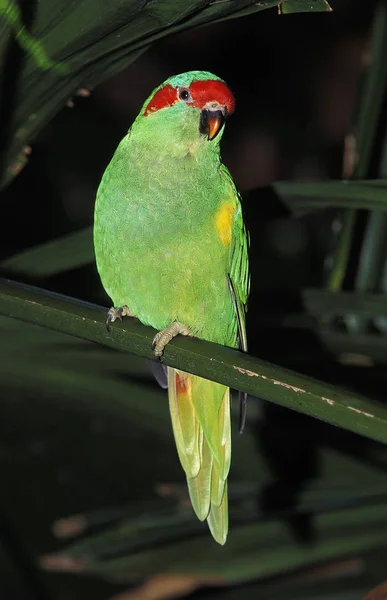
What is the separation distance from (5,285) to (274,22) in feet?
9.10

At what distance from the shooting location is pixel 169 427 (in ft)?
5.51

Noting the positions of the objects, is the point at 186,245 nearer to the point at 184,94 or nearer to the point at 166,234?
the point at 166,234

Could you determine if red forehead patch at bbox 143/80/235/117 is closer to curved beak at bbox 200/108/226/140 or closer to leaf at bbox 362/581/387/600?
curved beak at bbox 200/108/226/140

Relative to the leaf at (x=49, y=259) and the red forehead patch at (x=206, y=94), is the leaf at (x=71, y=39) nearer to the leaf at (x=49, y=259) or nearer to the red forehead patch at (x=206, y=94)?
the leaf at (x=49, y=259)

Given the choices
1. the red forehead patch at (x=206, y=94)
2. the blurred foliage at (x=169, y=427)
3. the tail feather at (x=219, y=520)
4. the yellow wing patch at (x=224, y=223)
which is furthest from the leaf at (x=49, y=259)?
the tail feather at (x=219, y=520)

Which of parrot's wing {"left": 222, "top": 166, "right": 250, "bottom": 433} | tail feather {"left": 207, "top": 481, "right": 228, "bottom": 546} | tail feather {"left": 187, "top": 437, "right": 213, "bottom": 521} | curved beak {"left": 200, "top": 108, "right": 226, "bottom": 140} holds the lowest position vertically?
tail feather {"left": 207, "top": 481, "right": 228, "bottom": 546}

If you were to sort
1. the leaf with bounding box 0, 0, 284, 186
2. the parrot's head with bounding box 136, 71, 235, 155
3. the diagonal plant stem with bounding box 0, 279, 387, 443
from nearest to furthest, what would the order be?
1. the diagonal plant stem with bounding box 0, 279, 387, 443
2. the leaf with bounding box 0, 0, 284, 186
3. the parrot's head with bounding box 136, 71, 235, 155

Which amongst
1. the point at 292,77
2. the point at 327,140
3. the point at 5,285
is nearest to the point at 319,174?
the point at 327,140

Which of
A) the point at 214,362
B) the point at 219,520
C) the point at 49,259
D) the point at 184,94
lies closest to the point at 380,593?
the point at 214,362

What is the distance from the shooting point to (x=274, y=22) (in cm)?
340

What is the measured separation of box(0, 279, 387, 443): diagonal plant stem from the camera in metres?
0.84

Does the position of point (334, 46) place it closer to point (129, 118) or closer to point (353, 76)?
point (353, 76)

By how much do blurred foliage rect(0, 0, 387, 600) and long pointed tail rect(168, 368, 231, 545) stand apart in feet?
Result: 0.16

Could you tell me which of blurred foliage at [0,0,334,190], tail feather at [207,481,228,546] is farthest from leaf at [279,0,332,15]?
tail feather at [207,481,228,546]
